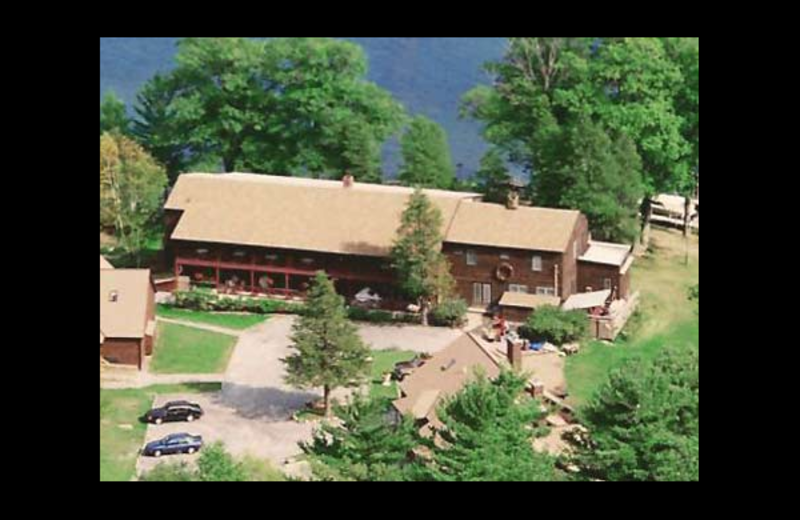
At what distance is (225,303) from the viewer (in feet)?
37.2

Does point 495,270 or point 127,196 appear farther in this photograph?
point 127,196

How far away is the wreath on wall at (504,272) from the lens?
1118 cm

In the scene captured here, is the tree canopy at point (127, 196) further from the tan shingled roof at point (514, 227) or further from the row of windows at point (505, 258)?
the row of windows at point (505, 258)

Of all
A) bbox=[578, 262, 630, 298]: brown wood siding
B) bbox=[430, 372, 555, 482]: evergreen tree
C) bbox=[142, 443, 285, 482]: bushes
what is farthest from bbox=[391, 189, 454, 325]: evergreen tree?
bbox=[142, 443, 285, 482]: bushes

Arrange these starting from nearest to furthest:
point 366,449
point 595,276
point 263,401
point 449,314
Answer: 1. point 366,449
2. point 263,401
3. point 449,314
4. point 595,276

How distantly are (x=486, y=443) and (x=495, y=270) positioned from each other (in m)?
2.19

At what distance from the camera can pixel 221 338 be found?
1102 cm

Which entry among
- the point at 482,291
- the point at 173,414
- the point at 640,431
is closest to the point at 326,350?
the point at 173,414

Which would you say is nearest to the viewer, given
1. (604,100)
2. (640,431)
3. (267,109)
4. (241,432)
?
(640,431)

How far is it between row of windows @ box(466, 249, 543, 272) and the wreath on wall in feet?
0.19

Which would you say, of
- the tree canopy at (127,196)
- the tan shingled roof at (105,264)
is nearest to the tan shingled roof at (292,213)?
the tree canopy at (127,196)

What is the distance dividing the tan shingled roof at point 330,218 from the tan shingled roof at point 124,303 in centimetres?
66

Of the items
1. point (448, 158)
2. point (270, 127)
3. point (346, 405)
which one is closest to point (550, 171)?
point (448, 158)

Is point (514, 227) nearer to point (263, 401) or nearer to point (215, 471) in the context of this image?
point (263, 401)
